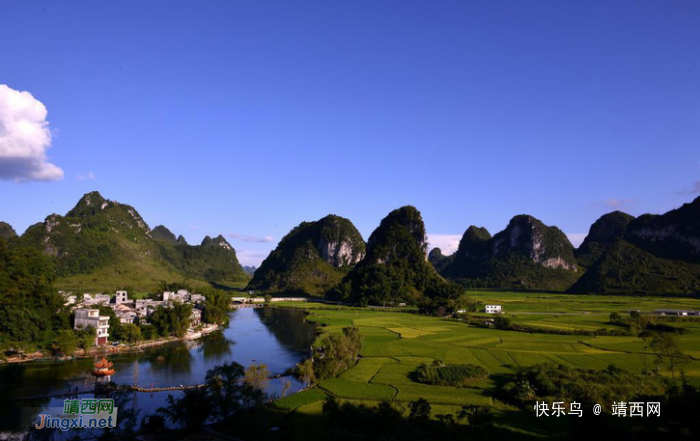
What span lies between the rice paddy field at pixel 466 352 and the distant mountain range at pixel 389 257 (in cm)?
2826

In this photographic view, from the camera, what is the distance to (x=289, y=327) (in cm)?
6034

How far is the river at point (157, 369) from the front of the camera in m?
25.1

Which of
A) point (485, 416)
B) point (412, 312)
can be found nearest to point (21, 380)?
point (485, 416)

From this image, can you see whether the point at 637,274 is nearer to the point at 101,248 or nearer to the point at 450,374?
the point at 450,374

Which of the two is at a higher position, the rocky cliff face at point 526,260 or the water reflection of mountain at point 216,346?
the rocky cliff face at point 526,260

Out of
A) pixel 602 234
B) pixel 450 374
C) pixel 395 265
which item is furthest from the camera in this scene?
pixel 602 234

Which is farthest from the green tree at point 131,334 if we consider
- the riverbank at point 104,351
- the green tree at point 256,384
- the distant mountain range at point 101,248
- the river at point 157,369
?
the distant mountain range at point 101,248

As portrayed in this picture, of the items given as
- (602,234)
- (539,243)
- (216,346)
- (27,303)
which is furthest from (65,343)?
(602,234)

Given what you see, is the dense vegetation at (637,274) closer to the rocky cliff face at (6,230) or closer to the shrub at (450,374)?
the shrub at (450,374)

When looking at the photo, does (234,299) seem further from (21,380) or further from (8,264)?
(21,380)

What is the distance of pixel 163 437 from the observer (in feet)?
67.8

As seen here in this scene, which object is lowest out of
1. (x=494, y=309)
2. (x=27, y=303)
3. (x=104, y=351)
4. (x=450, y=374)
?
(x=104, y=351)

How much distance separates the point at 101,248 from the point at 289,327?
6869 centimetres

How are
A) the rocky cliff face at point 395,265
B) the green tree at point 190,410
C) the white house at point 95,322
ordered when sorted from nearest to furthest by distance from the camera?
the green tree at point 190,410, the white house at point 95,322, the rocky cliff face at point 395,265
